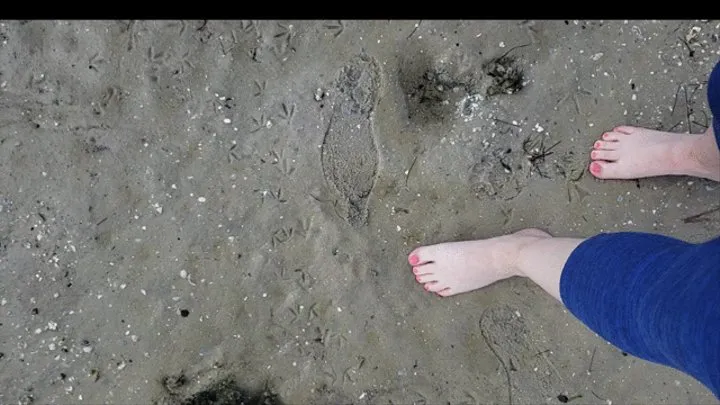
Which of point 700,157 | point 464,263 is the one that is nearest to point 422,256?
point 464,263

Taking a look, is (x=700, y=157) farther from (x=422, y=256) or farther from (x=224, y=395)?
(x=224, y=395)

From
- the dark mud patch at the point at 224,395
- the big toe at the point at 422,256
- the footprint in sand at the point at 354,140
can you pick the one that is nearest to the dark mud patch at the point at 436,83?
the footprint in sand at the point at 354,140

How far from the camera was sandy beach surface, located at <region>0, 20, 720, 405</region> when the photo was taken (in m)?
2.26

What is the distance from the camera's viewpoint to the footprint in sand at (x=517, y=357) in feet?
7.59

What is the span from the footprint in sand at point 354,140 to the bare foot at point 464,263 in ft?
0.88

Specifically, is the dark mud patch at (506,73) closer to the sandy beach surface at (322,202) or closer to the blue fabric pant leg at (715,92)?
the sandy beach surface at (322,202)

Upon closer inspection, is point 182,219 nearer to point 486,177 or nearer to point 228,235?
point 228,235

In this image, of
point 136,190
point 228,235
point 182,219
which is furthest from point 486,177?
point 136,190

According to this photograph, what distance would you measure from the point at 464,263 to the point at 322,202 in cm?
55

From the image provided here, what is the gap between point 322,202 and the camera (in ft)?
7.53

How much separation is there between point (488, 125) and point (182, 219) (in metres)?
1.15

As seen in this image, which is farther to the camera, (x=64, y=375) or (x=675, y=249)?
(x=64, y=375)

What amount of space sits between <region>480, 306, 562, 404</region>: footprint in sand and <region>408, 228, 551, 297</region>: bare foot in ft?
0.51

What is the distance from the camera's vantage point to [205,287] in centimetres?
229
